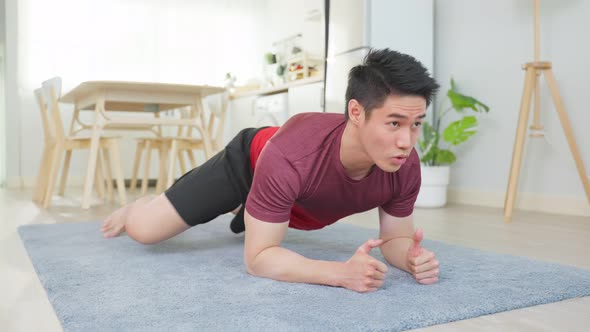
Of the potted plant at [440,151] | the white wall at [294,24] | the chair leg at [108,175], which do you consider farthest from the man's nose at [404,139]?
the white wall at [294,24]

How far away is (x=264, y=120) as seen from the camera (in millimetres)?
5473

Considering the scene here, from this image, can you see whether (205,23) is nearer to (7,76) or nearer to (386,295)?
(7,76)

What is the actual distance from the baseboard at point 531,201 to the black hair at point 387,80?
220 centimetres

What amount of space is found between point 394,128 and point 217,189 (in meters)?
0.73

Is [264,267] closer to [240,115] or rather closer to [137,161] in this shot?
[137,161]

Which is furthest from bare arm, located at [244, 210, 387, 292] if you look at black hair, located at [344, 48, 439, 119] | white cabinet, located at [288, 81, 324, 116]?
white cabinet, located at [288, 81, 324, 116]

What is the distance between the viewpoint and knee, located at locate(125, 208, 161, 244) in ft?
5.90

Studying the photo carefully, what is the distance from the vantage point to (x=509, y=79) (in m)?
3.45

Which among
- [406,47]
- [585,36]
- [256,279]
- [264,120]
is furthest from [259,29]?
[256,279]

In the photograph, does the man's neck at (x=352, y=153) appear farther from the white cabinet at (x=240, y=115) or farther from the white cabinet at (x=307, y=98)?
the white cabinet at (x=240, y=115)

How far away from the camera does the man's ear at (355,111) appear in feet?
4.15

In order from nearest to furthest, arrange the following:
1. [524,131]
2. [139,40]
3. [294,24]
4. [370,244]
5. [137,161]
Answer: [370,244]
[524,131]
[137,161]
[139,40]
[294,24]

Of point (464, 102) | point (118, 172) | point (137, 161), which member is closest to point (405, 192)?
point (464, 102)

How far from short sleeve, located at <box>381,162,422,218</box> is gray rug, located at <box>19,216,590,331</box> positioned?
17 centimetres
